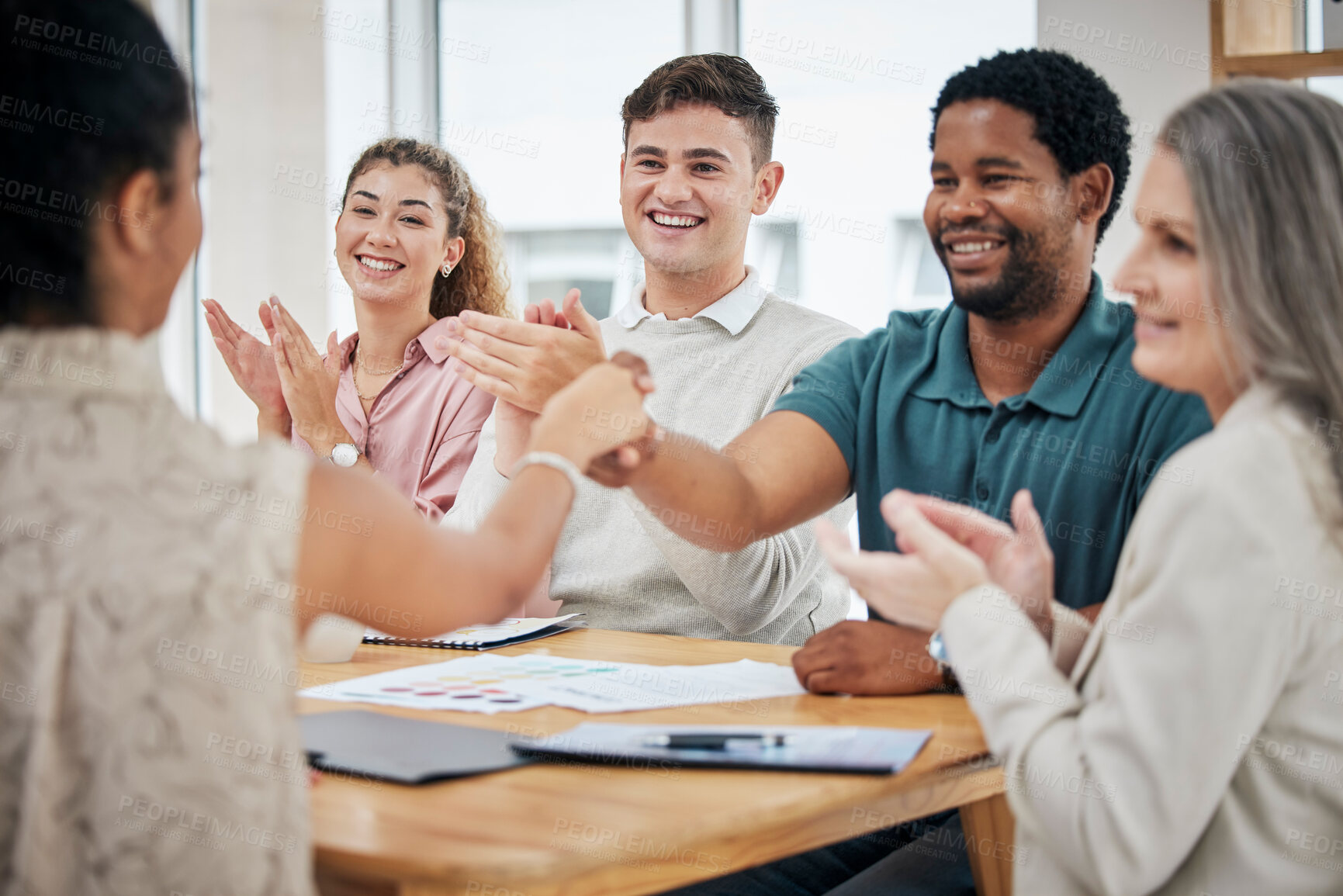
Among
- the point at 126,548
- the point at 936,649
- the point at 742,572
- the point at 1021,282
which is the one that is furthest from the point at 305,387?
the point at 126,548

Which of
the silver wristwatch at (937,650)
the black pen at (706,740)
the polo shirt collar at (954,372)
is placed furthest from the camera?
the polo shirt collar at (954,372)

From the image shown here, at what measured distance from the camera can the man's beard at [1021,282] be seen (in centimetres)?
153

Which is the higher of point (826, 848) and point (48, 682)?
point (48, 682)

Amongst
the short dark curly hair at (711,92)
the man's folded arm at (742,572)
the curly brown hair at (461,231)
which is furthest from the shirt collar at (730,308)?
the curly brown hair at (461,231)

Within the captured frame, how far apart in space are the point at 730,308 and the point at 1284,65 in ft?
4.02

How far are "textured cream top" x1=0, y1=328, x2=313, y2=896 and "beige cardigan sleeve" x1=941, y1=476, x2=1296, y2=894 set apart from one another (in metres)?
0.54

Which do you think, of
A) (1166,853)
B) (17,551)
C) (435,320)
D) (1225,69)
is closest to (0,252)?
(17,551)

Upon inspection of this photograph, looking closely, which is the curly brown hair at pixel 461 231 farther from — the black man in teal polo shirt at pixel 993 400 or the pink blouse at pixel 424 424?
the black man in teal polo shirt at pixel 993 400

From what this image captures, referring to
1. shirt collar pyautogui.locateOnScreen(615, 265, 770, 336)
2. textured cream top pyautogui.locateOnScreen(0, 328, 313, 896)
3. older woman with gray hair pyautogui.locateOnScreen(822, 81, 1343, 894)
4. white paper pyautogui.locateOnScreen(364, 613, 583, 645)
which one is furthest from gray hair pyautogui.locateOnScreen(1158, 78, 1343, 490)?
shirt collar pyautogui.locateOnScreen(615, 265, 770, 336)

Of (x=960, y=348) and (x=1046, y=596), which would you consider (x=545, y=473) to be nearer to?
(x=1046, y=596)

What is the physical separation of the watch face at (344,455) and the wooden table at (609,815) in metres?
1.28

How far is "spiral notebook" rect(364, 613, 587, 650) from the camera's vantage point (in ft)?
4.85

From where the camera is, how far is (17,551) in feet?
2.32

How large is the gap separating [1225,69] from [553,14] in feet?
8.21
